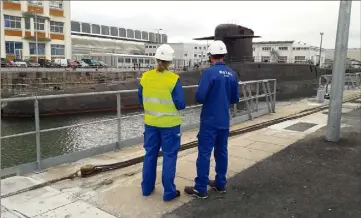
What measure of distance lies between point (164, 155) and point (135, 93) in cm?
1256

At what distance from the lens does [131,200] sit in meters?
4.16

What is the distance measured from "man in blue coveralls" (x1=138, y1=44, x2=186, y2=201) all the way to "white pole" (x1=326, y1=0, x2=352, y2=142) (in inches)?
170

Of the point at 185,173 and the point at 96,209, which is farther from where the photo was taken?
the point at 185,173

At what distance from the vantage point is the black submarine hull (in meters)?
21.5

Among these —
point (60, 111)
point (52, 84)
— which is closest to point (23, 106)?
point (60, 111)

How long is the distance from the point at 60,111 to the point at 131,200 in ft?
62.7

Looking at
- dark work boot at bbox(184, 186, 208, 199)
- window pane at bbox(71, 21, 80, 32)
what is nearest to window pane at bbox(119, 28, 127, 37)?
window pane at bbox(71, 21, 80, 32)

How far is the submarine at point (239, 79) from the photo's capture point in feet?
71.4

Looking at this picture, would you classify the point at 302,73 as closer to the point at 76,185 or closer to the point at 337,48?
the point at 337,48

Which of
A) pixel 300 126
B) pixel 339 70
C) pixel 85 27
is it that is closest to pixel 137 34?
pixel 85 27

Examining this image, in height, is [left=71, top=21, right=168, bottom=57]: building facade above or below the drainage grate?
above

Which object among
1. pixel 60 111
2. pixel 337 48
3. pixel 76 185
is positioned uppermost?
pixel 337 48

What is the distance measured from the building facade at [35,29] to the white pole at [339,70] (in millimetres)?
49899

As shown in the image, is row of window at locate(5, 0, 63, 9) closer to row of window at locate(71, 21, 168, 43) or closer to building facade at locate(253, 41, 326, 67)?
row of window at locate(71, 21, 168, 43)
